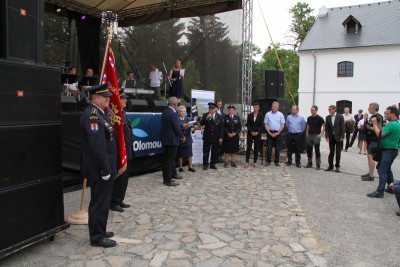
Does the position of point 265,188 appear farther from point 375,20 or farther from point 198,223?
point 375,20

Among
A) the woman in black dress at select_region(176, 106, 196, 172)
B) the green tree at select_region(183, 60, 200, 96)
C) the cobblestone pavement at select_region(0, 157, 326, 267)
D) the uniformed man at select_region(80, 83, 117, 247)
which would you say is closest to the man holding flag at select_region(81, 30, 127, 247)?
the uniformed man at select_region(80, 83, 117, 247)

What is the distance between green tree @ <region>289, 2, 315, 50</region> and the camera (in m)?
38.8

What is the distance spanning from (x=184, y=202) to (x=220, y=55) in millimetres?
8232

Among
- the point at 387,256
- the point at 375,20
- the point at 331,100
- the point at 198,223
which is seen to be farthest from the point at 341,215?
the point at 375,20

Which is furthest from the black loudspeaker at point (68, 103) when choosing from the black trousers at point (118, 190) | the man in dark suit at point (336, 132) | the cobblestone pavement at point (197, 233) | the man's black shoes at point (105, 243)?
the man in dark suit at point (336, 132)

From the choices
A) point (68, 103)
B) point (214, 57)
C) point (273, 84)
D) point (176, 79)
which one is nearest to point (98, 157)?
point (68, 103)

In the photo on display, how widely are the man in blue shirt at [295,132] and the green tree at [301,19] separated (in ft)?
105

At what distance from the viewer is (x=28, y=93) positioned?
3506 mm

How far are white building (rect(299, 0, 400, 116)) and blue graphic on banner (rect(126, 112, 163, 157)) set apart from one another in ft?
81.0

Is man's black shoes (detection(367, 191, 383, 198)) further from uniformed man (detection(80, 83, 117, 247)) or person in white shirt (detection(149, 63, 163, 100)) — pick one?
person in white shirt (detection(149, 63, 163, 100))

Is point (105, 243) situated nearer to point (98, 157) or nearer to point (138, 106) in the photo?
point (98, 157)

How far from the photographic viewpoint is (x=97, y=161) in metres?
3.70

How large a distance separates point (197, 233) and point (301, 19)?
3938 cm

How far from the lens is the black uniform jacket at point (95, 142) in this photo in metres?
3.68
